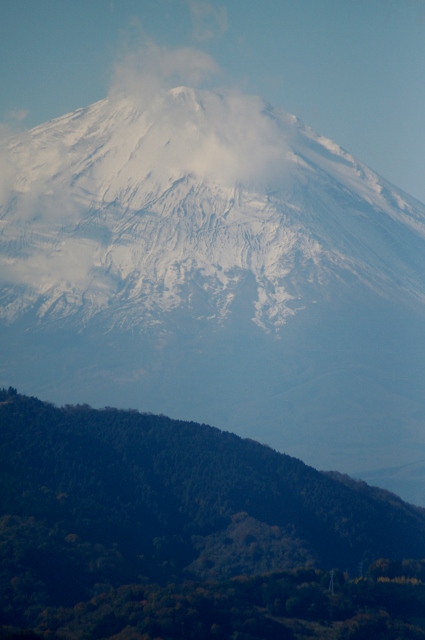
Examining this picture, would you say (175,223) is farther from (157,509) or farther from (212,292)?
→ (157,509)

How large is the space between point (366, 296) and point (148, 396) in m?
32.8

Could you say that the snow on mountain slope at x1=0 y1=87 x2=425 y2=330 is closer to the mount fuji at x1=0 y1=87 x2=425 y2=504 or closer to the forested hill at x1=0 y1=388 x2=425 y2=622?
the mount fuji at x1=0 y1=87 x2=425 y2=504

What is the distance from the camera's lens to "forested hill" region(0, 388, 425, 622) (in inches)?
1763

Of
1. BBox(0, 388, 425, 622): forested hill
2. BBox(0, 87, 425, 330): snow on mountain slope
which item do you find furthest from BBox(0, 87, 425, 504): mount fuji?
BBox(0, 388, 425, 622): forested hill

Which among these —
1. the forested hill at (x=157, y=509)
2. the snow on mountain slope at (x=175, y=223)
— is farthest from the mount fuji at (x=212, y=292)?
the forested hill at (x=157, y=509)

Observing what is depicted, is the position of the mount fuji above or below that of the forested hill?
above

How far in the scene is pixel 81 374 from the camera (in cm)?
12544

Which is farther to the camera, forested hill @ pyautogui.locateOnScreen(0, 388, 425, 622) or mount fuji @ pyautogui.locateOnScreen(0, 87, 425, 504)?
mount fuji @ pyautogui.locateOnScreen(0, 87, 425, 504)

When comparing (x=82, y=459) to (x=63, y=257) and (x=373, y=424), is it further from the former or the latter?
(x=63, y=257)

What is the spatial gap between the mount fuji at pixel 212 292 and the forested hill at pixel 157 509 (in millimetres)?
53297

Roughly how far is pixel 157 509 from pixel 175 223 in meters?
89.0

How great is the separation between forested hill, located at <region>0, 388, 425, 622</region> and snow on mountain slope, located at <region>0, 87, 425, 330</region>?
70352mm

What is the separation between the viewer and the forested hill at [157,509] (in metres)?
44.8

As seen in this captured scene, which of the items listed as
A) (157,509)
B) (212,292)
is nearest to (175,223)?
(212,292)
